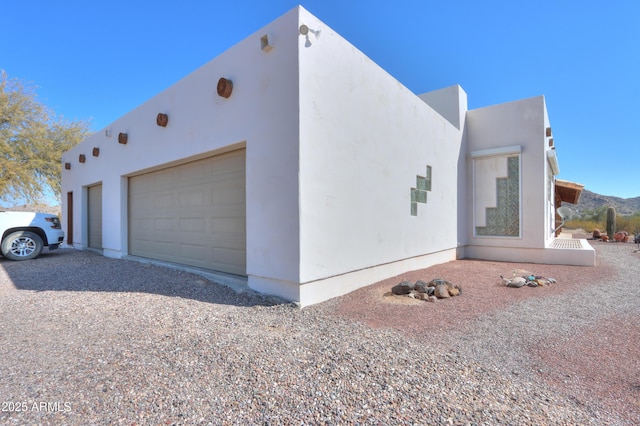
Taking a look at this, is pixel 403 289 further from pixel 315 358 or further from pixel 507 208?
pixel 507 208

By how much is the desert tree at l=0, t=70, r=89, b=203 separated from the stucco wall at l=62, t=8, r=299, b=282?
44.0 ft

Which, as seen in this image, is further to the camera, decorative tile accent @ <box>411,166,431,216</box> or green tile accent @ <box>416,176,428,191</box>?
green tile accent @ <box>416,176,428,191</box>

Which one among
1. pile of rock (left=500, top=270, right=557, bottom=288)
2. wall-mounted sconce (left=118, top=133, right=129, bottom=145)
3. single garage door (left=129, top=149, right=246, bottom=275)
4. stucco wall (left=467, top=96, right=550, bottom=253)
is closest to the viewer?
single garage door (left=129, top=149, right=246, bottom=275)

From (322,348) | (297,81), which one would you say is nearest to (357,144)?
(297,81)

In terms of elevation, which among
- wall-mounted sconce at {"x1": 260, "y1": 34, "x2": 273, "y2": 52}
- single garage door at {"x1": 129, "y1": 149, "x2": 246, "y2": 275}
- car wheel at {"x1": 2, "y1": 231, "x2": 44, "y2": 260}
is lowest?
car wheel at {"x1": 2, "y1": 231, "x2": 44, "y2": 260}

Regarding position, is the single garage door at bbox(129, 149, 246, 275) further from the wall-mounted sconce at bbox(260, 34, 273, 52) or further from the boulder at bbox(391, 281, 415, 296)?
the boulder at bbox(391, 281, 415, 296)

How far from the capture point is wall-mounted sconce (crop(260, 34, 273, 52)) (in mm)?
4617

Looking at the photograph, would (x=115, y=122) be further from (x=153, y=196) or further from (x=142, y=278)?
(x=142, y=278)

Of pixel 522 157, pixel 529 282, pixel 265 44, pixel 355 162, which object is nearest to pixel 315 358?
pixel 355 162

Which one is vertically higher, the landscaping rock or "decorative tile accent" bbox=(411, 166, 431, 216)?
"decorative tile accent" bbox=(411, 166, 431, 216)

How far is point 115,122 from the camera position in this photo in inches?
360

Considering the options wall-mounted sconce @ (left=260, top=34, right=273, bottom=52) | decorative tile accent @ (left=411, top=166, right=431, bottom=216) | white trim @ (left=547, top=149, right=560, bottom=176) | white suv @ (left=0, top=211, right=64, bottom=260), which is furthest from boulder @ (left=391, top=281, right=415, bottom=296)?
white suv @ (left=0, top=211, right=64, bottom=260)

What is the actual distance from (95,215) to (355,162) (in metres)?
9.94

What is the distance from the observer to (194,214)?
21.5ft
